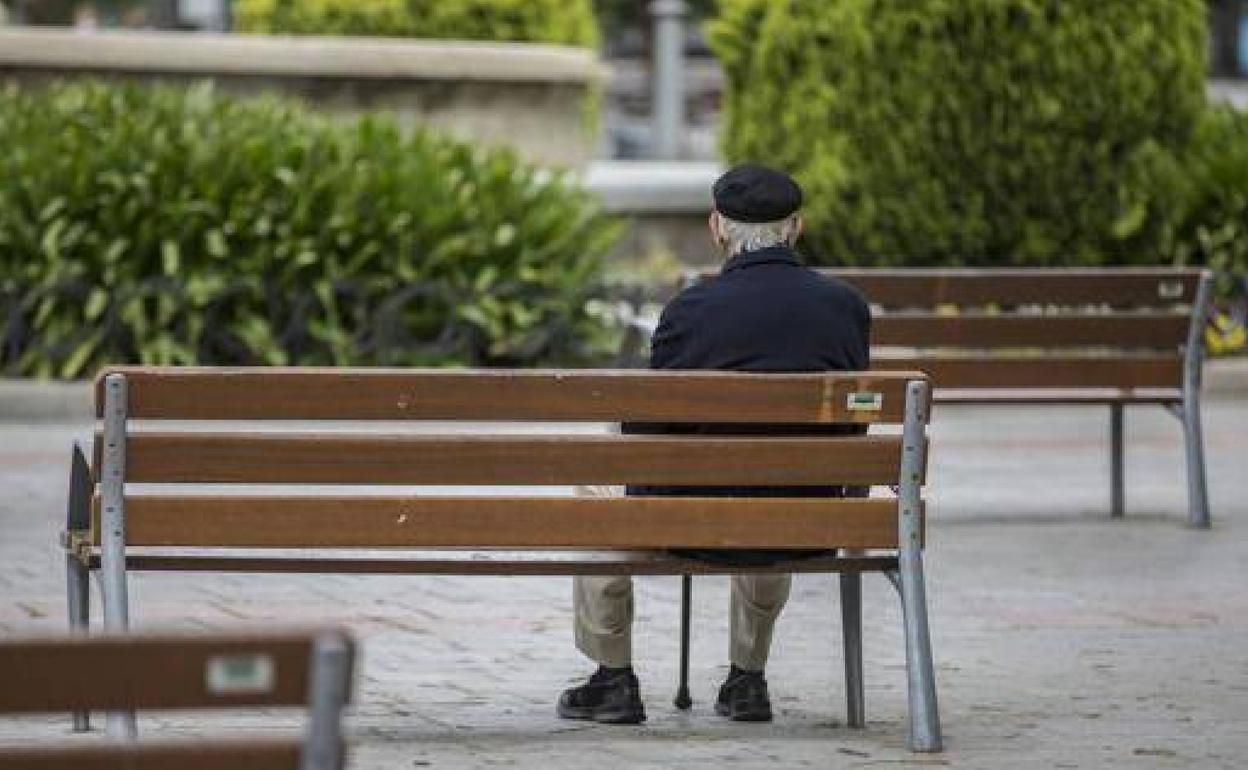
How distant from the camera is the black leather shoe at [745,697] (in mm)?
7605

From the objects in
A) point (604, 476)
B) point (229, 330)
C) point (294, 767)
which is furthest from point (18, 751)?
point (229, 330)

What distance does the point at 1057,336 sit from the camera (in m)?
11.5

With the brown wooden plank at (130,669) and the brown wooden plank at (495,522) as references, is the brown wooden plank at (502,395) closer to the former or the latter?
the brown wooden plank at (495,522)

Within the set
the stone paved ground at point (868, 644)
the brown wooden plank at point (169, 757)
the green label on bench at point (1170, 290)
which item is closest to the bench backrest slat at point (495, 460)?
the stone paved ground at point (868, 644)

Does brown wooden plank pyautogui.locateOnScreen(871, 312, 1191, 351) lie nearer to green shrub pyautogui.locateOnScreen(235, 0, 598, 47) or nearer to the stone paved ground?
the stone paved ground

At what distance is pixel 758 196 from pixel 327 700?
3.81 meters

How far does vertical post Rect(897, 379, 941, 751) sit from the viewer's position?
709 centimetres

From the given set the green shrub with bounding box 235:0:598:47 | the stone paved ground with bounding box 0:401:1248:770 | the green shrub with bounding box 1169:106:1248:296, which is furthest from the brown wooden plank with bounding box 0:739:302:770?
the green shrub with bounding box 235:0:598:47

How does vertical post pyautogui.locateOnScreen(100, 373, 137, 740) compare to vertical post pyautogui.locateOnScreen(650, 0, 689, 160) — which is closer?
vertical post pyautogui.locateOnScreen(100, 373, 137, 740)

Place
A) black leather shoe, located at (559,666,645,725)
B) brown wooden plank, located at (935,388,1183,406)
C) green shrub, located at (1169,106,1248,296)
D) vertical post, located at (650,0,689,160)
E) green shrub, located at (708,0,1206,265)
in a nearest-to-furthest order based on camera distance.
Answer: black leather shoe, located at (559,666,645,725) < brown wooden plank, located at (935,388,1183,406) < green shrub, located at (708,0,1206,265) < green shrub, located at (1169,106,1248,296) < vertical post, located at (650,0,689,160)

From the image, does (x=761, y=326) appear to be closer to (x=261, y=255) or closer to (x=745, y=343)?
(x=745, y=343)

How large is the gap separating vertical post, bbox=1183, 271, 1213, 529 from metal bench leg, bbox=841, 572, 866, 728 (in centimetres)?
431

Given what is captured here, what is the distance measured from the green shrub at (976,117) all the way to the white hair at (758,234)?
9156mm

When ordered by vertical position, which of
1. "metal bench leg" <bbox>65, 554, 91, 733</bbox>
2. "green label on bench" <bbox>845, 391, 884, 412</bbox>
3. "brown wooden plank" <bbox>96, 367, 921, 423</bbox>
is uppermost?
"brown wooden plank" <bbox>96, 367, 921, 423</bbox>
